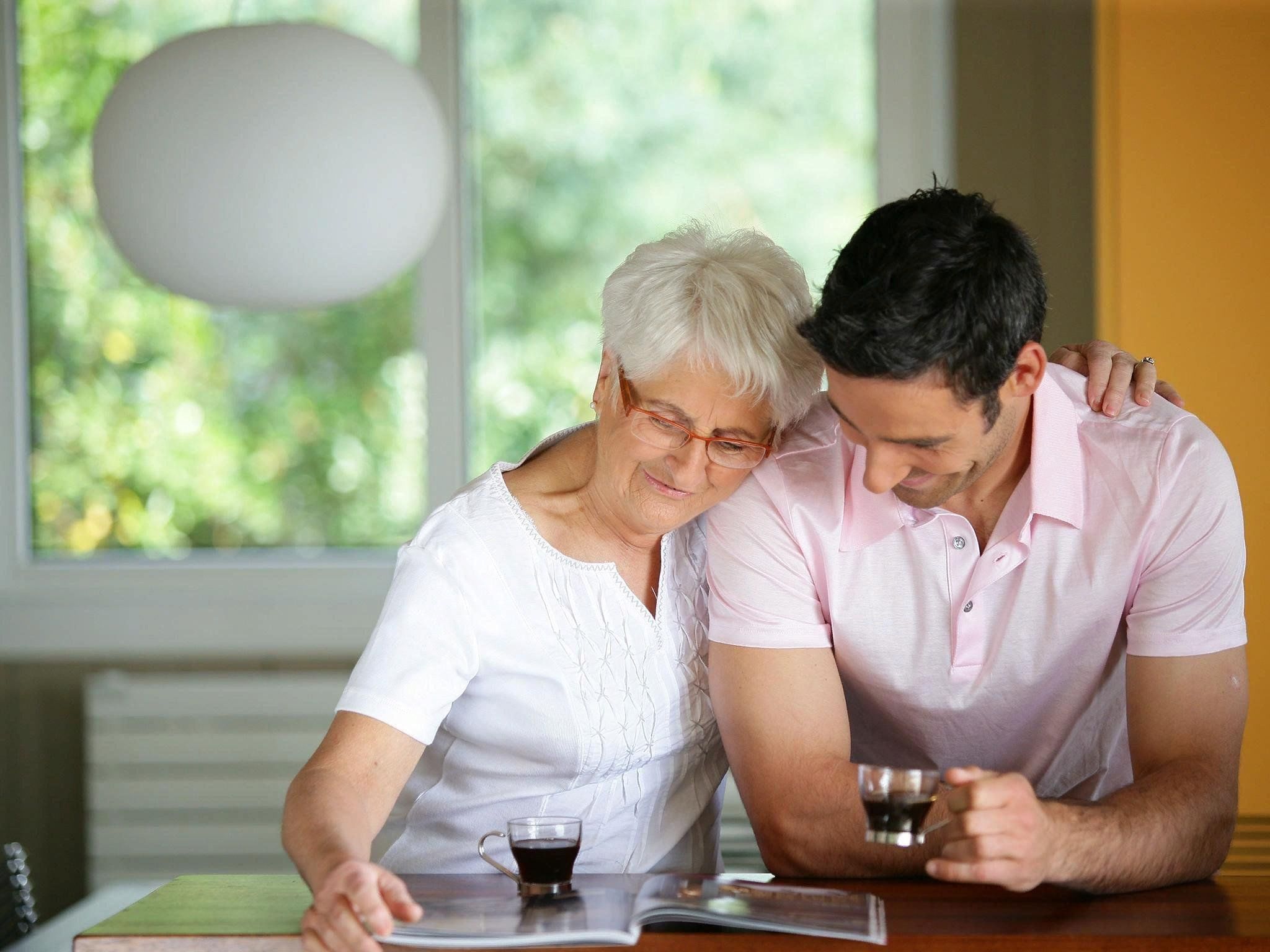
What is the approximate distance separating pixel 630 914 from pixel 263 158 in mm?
1472

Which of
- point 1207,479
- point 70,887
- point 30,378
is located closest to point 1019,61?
point 1207,479

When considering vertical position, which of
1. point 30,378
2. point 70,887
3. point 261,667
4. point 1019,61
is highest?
point 1019,61

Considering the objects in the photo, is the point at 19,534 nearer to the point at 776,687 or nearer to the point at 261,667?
the point at 261,667

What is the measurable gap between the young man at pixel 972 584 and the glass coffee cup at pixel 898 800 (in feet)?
0.54

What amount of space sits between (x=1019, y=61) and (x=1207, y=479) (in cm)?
266

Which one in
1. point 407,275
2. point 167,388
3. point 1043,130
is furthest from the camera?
point 167,388

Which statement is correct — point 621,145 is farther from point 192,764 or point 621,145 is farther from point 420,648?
point 420,648

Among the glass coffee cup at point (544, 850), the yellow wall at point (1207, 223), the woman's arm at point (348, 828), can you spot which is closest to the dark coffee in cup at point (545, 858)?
the glass coffee cup at point (544, 850)

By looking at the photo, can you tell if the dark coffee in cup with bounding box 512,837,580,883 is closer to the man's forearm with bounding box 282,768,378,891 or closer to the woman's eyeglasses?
the man's forearm with bounding box 282,768,378,891

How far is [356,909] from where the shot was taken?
1403mm

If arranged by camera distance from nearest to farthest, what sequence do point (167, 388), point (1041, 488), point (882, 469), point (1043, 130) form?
1. point (882, 469)
2. point (1041, 488)
3. point (1043, 130)
4. point (167, 388)

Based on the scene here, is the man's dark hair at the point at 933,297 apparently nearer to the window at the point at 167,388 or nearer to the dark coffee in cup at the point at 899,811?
the dark coffee in cup at the point at 899,811

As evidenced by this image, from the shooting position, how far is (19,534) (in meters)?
4.55

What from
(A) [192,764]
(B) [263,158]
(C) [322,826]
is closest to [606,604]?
(C) [322,826]
